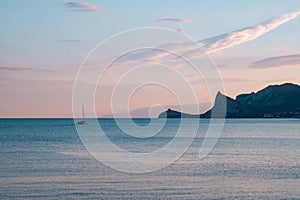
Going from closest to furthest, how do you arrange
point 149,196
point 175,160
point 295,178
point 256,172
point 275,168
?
point 149,196 < point 295,178 < point 256,172 < point 275,168 < point 175,160

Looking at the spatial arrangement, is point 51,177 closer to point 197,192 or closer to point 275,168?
point 197,192

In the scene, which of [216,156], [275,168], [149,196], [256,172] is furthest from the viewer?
[216,156]

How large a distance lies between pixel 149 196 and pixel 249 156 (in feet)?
112

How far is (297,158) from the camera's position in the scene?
66.9m

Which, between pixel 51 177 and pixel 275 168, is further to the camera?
pixel 275 168

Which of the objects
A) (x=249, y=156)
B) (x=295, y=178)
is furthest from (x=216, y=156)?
(x=295, y=178)

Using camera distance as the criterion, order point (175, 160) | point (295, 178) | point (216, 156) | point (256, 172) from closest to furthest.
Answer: point (295, 178) → point (256, 172) → point (175, 160) → point (216, 156)

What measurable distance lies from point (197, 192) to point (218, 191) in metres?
1.57

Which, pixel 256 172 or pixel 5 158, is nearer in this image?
pixel 256 172

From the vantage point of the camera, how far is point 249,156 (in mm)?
69875

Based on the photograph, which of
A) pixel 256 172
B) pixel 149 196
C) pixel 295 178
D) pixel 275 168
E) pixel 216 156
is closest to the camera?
pixel 149 196

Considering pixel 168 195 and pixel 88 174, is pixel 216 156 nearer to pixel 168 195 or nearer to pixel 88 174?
pixel 88 174

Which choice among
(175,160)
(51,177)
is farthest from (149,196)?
(175,160)

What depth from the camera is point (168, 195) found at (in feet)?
125
